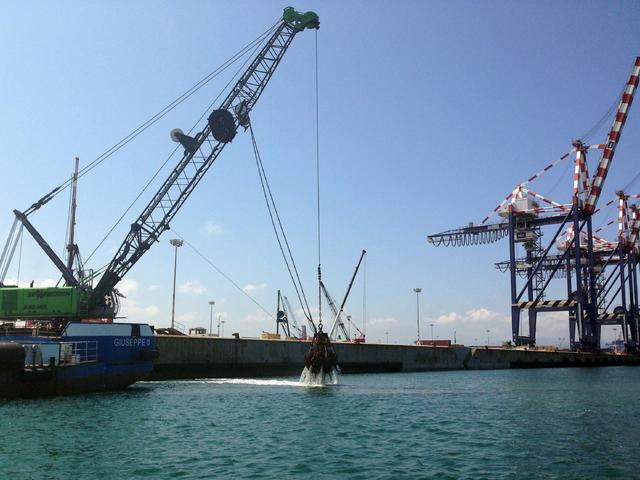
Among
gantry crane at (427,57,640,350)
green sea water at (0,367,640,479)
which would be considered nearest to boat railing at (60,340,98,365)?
green sea water at (0,367,640,479)

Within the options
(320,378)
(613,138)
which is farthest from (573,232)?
(320,378)

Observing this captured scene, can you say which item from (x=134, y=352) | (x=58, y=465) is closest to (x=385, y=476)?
(x=58, y=465)

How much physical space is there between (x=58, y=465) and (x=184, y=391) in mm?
26532

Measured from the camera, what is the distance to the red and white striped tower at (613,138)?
117312mm

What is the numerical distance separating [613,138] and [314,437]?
112 metres

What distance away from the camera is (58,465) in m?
20.8

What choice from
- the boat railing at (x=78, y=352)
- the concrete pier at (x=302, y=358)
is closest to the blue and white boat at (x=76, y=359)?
the boat railing at (x=78, y=352)

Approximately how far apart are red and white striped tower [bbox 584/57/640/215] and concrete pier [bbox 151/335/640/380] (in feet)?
102

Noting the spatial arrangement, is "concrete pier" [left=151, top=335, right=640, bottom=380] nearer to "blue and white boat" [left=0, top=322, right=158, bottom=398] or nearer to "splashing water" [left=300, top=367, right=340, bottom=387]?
"blue and white boat" [left=0, top=322, right=158, bottom=398]

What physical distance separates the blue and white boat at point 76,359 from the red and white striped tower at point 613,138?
9729 cm

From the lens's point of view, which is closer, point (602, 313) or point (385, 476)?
point (385, 476)

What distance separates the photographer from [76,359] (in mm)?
43031

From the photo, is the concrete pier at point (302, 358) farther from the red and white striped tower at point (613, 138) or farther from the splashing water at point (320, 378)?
the red and white striped tower at point (613, 138)

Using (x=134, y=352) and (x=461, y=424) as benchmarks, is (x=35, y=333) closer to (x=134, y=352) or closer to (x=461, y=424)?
(x=134, y=352)
